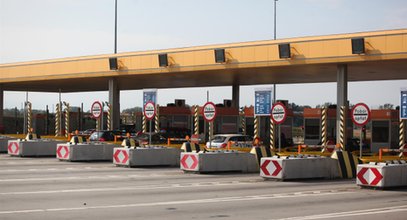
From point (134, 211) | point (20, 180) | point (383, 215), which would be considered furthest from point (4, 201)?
point (383, 215)

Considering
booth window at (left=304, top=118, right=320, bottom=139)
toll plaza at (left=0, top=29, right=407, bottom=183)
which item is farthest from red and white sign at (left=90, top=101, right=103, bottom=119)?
booth window at (left=304, top=118, right=320, bottom=139)

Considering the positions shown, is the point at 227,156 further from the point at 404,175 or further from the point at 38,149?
the point at 38,149

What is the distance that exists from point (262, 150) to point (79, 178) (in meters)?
7.79

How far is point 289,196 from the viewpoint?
61.5ft

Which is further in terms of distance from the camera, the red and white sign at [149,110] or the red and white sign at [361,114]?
the red and white sign at [149,110]

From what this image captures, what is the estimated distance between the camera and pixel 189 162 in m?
26.9

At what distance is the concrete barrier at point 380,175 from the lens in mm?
21125

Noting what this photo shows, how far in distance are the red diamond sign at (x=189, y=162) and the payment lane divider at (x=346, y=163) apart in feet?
16.0

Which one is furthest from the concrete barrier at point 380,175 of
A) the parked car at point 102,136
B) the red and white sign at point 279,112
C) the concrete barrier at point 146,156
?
the parked car at point 102,136

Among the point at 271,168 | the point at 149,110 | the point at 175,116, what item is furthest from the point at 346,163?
the point at 175,116

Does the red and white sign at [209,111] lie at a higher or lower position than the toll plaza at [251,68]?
lower

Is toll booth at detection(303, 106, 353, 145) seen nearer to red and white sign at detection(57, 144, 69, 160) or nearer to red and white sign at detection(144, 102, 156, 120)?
red and white sign at detection(57, 144, 69, 160)

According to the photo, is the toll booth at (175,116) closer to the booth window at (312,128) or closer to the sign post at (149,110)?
the booth window at (312,128)

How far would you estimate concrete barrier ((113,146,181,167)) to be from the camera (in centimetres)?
2978
